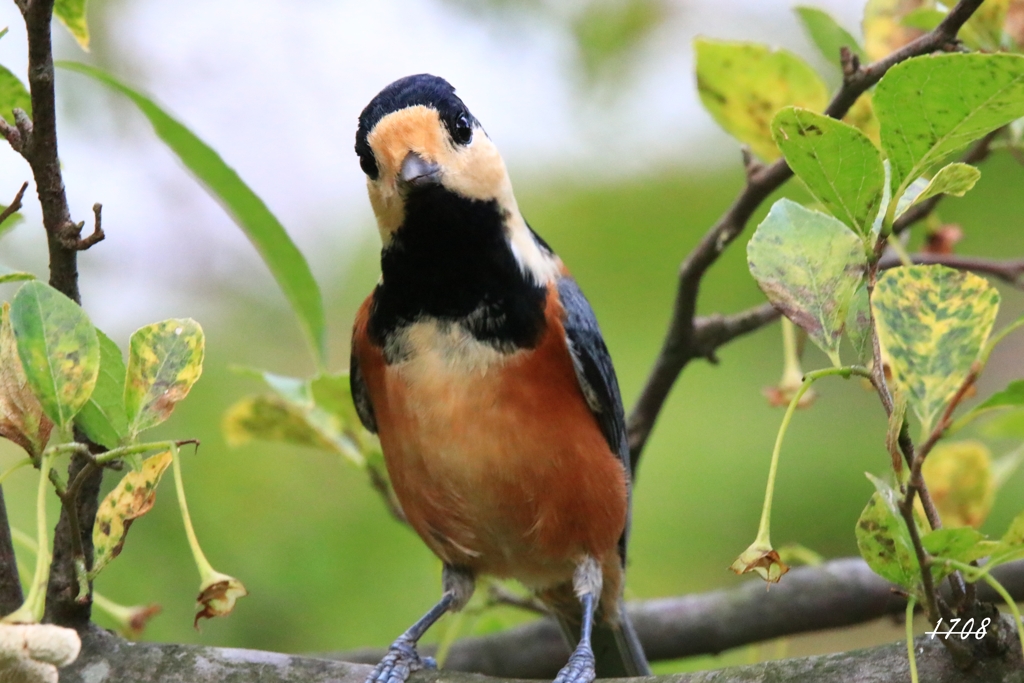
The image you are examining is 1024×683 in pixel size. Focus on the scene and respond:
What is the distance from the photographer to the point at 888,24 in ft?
11.7

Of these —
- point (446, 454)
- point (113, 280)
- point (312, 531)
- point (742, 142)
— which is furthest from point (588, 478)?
point (113, 280)

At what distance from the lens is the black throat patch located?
338 centimetres

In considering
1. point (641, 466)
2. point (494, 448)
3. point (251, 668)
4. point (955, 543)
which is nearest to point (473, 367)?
point (494, 448)

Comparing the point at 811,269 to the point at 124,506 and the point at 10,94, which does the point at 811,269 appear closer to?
the point at 124,506

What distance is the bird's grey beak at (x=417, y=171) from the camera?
313 centimetres

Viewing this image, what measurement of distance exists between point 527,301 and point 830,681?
1.69m

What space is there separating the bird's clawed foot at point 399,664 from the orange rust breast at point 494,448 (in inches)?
16.9

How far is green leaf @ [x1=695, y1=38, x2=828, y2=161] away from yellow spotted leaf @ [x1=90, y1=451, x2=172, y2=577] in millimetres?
2202

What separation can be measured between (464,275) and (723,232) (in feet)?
2.67

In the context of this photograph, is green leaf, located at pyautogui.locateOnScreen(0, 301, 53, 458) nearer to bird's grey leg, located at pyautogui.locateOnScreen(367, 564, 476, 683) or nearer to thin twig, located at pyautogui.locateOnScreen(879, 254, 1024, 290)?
bird's grey leg, located at pyautogui.locateOnScreen(367, 564, 476, 683)

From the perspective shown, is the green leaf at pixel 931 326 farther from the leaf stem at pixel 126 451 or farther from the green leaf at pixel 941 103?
the leaf stem at pixel 126 451

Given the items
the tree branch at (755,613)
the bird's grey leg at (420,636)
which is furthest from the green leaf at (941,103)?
the tree branch at (755,613)

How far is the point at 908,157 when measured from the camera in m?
Answer: 1.92

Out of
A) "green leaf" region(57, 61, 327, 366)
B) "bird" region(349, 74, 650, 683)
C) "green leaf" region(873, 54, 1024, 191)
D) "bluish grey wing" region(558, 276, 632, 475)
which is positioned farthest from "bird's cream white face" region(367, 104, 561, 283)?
"green leaf" region(873, 54, 1024, 191)
